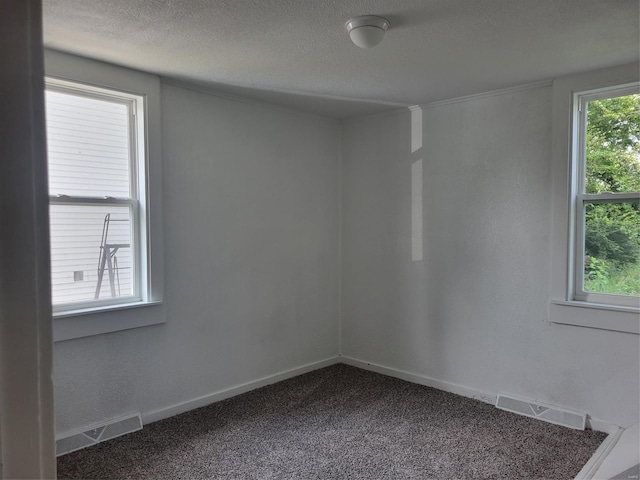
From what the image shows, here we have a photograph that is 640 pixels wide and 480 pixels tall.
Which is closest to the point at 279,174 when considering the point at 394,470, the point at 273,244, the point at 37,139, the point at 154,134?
the point at 273,244

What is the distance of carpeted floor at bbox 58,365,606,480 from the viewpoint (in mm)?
2502

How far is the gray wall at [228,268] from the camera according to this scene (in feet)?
9.68

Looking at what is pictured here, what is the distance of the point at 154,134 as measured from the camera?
3.04m

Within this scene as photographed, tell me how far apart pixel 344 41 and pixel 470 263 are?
199 centimetres

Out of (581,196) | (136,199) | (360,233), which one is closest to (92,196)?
(136,199)

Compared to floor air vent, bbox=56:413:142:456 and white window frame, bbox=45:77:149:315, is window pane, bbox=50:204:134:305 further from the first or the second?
floor air vent, bbox=56:413:142:456

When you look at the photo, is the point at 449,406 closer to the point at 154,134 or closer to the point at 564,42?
the point at 564,42

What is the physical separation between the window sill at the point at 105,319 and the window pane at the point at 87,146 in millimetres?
720

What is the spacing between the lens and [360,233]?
168 inches

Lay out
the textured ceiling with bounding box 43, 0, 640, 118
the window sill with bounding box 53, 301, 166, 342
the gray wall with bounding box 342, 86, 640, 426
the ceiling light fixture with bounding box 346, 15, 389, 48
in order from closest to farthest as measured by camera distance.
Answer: the textured ceiling with bounding box 43, 0, 640, 118 → the ceiling light fixture with bounding box 346, 15, 389, 48 → the window sill with bounding box 53, 301, 166, 342 → the gray wall with bounding box 342, 86, 640, 426

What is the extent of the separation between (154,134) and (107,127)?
11.3 inches

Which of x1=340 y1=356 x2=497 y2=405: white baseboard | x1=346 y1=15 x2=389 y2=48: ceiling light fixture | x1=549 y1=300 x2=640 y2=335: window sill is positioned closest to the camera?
x1=346 y1=15 x2=389 y2=48: ceiling light fixture

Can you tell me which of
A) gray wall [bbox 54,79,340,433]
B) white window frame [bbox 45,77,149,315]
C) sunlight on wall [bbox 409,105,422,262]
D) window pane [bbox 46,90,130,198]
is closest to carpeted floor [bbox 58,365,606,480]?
gray wall [bbox 54,79,340,433]

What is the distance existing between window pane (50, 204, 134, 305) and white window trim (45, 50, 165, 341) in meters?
0.09
